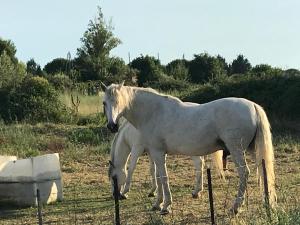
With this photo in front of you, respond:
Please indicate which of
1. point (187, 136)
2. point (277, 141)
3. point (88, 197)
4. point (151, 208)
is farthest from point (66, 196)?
point (277, 141)

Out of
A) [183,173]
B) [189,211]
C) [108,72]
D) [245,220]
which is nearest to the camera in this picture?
[245,220]

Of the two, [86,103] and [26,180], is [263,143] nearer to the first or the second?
[26,180]

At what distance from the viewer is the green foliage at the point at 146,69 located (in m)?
28.6

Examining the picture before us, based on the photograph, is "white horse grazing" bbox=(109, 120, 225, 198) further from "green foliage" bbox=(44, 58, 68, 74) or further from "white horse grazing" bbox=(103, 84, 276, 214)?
"green foliage" bbox=(44, 58, 68, 74)

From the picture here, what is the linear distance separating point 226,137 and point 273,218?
1908mm

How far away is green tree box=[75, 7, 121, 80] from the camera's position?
97.9 feet

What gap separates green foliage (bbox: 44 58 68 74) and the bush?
14.7m

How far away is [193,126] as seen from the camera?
7316 millimetres

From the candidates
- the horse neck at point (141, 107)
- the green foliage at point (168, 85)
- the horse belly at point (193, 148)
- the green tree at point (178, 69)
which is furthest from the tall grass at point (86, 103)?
the horse belly at point (193, 148)

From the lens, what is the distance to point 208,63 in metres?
31.5

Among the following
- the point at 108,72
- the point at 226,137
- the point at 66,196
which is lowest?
the point at 66,196

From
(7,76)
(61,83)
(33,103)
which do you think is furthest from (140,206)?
(61,83)

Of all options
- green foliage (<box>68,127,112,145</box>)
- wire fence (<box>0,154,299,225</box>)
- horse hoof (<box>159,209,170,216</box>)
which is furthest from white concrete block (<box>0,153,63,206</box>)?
green foliage (<box>68,127,112,145</box>)

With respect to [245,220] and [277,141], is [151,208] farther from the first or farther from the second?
[277,141]
